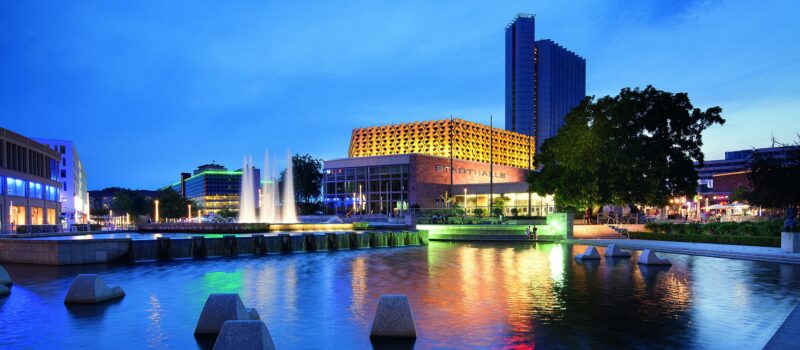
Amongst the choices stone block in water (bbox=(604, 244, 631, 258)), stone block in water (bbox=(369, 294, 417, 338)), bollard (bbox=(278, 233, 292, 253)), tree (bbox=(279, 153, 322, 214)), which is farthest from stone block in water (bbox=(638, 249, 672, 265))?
tree (bbox=(279, 153, 322, 214))

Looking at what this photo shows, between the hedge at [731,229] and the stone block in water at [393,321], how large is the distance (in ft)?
101

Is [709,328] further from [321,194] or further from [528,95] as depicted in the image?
[528,95]

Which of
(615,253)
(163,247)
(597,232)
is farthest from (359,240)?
(597,232)

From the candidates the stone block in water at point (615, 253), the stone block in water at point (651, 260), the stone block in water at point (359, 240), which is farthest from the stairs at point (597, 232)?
the stone block in water at point (651, 260)

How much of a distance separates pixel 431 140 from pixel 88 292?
449ft

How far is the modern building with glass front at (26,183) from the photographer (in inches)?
2623

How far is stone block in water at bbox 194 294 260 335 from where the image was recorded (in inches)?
446

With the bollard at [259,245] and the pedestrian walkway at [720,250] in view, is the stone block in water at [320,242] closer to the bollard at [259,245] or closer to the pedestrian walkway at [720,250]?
the bollard at [259,245]

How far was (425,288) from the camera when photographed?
18.3 m

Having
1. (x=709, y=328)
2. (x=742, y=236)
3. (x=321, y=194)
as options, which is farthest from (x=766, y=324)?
(x=321, y=194)

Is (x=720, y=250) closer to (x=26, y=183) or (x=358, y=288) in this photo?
(x=358, y=288)

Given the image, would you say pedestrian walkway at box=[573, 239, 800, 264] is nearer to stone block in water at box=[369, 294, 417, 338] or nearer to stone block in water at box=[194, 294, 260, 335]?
stone block in water at box=[369, 294, 417, 338]

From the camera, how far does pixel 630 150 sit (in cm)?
4900

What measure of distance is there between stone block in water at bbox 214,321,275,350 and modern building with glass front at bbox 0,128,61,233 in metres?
66.1
